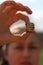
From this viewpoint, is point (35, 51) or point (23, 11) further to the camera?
point (35, 51)

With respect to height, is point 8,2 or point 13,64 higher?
point 8,2

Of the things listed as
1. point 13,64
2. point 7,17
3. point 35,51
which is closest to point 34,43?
point 35,51

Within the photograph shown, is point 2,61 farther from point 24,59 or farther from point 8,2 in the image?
point 8,2

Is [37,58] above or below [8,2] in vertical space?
below

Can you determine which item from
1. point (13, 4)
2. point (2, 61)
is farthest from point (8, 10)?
point (2, 61)

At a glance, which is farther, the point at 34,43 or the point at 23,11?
the point at 34,43

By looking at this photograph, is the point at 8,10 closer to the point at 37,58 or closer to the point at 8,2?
the point at 8,2
